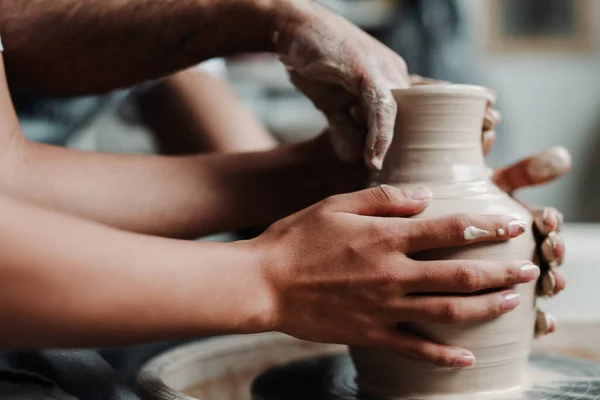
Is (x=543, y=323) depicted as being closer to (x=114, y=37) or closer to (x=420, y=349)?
(x=420, y=349)

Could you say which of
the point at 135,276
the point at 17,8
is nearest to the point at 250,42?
the point at 17,8

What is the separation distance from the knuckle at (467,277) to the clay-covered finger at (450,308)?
0.03 meters

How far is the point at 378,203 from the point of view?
81cm

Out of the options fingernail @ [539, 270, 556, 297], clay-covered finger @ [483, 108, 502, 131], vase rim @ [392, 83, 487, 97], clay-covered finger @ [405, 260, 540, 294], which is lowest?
fingernail @ [539, 270, 556, 297]

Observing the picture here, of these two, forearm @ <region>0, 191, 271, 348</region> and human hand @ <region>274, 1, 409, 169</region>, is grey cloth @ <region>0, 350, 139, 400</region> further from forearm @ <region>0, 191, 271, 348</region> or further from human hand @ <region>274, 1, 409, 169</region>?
human hand @ <region>274, 1, 409, 169</region>

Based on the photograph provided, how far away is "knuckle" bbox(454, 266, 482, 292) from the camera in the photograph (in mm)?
771

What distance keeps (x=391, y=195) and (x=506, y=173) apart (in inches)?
13.8

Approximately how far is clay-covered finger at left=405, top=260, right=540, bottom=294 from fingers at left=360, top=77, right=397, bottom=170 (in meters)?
0.18

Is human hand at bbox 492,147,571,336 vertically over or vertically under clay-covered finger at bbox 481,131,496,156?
under

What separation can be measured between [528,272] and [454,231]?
0.11 meters

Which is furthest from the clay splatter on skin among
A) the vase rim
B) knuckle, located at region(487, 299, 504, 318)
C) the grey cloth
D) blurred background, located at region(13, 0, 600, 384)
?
blurred background, located at region(13, 0, 600, 384)

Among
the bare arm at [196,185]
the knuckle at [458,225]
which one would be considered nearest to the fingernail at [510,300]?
the knuckle at [458,225]

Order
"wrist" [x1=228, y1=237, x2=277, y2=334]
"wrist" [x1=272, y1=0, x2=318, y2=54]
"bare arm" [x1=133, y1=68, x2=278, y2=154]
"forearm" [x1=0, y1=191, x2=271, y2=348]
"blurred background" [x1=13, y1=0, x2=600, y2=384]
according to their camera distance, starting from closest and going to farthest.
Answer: "forearm" [x1=0, y1=191, x2=271, y2=348], "wrist" [x1=228, y1=237, x2=277, y2=334], "wrist" [x1=272, y1=0, x2=318, y2=54], "bare arm" [x1=133, y1=68, x2=278, y2=154], "blurred background" [x1=13, y1=0, x2=600, y2=384]

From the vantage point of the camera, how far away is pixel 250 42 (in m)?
1.09
